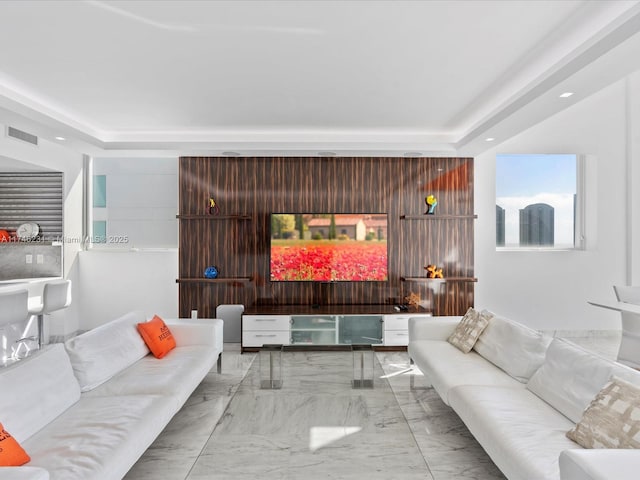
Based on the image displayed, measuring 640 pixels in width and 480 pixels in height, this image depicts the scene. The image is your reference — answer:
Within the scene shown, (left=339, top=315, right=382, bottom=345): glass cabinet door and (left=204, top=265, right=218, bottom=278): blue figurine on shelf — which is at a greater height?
(left=204, top=265, right=218, bottom=278): blue figurine on shelf

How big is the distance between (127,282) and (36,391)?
3592 mm

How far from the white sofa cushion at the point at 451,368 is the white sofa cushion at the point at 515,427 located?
0.40 feet

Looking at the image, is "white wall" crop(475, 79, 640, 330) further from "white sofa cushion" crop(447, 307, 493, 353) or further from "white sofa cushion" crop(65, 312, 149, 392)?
"white sofa cushion" crop(65, 312, 149, 392)

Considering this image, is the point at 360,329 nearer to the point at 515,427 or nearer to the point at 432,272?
the point at 432,272

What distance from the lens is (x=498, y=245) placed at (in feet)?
18.0

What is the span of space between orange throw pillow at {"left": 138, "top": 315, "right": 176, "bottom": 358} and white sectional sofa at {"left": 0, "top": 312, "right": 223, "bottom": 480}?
80 millimetres

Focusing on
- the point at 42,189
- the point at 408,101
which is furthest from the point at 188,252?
the point at 408,101

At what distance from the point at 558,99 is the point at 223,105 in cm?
290

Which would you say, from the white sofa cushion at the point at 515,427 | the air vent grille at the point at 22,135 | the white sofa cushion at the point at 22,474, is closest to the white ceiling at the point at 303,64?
the air vent grille at the point at 22,135

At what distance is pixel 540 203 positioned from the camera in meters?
5.48

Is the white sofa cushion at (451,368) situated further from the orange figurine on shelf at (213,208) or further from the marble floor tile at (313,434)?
the orange figurine on shelf at (213,208)

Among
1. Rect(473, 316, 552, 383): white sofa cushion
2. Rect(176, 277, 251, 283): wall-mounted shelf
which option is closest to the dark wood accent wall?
Rect(176, 277, 251, 283): wall-mounted shelf

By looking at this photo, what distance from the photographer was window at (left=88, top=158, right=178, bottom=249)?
5496 millimetres

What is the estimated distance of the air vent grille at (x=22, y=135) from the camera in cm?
413
